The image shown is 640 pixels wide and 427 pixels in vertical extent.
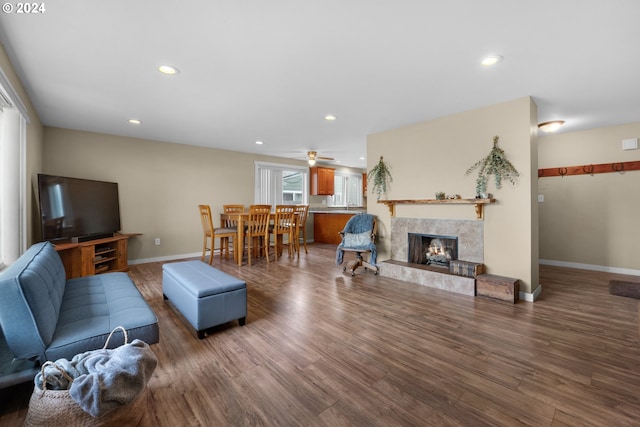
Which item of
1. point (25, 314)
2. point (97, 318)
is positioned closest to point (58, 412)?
point (25, 314)

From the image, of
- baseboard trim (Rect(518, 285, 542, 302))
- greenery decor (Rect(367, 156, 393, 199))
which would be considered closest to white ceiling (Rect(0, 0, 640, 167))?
greenery decor (Rect(367, 156, 393, 199))

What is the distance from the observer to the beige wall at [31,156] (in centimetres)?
279

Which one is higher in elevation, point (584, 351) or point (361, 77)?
point (361, 77)

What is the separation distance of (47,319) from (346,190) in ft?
25.6

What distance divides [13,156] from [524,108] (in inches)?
213

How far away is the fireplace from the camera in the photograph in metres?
3.94

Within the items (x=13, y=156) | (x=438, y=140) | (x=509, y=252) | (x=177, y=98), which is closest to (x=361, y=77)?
(x=438, y=140)

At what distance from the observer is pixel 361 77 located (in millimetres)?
2641

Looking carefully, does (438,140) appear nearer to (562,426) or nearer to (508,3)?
(508,3)

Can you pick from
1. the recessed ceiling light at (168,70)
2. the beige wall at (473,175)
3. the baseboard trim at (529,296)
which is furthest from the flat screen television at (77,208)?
the baseboard trim at (529,296)

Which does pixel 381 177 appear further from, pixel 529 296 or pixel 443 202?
pixel 529 296

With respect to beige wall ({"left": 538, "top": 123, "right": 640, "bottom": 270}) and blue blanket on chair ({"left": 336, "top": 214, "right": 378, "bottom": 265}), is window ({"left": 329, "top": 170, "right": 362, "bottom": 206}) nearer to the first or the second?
blue blanket on chair ({"left": 336, "top": 214, "right": 378, "bottom": 265})

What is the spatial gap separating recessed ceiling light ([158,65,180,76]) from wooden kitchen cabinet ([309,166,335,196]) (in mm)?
5138
